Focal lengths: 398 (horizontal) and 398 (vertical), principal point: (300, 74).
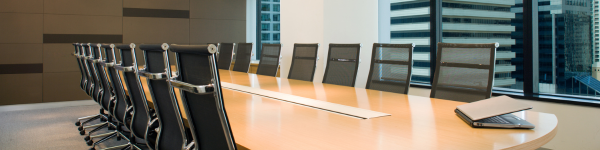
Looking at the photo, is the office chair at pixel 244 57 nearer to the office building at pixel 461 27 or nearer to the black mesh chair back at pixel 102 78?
the black mesh chair back at pixel 102 78

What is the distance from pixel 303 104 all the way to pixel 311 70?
1.81 m

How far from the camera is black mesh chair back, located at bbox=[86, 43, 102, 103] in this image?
145 inches

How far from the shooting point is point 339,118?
2.03m

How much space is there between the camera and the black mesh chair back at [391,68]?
11.0 feet

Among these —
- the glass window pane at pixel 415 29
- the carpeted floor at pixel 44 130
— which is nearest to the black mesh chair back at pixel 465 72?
the glass window pane at pixel 415 29

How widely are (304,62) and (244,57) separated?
1.34 meters

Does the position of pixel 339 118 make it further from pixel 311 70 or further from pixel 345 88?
pixel 311 70

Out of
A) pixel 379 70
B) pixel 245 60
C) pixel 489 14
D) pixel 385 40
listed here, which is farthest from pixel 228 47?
pixel 489 14

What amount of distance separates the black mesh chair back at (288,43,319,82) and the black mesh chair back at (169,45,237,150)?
8.80 ft


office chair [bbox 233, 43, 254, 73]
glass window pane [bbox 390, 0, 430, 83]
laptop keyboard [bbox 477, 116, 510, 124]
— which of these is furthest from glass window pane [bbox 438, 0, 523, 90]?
laptop keyboard [bbox 477, 116, 510, 124]

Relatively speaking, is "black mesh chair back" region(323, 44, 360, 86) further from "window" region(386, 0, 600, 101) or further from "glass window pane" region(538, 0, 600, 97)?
"glass window pane" region(538, 0, 600, 97)

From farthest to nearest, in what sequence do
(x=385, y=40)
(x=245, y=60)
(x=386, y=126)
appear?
(x=385, y=40)
(x=245, y=60)
(x=386, y=126)

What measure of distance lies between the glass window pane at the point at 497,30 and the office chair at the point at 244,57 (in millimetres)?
2739

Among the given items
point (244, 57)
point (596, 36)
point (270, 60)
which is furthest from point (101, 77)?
point (596, 36)
